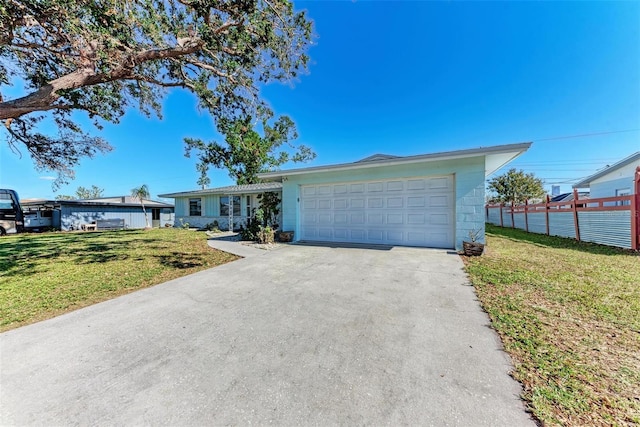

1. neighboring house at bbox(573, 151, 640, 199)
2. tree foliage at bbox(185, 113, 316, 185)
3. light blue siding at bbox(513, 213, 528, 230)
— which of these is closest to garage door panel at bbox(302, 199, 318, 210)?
light blue siding at bbox(513, 213, 528, 230)

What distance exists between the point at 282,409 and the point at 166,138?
80.8 ft

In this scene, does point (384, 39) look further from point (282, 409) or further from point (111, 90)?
point (282, 409)

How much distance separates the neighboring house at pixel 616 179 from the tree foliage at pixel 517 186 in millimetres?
8038

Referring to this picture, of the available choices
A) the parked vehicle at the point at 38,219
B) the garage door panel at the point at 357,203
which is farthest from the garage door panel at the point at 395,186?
the parked vehicle at the point at 38,219

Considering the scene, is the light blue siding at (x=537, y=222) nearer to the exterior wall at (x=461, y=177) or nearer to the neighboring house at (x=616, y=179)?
the neighboring house at (x=616, y=179)

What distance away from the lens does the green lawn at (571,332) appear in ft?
5.37

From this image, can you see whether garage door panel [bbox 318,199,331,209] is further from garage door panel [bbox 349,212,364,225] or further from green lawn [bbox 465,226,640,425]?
green lawn [bbox 465,226,640,425]

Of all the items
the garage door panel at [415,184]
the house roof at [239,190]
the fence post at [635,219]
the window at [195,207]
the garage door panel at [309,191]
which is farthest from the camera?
the window at [195,207]

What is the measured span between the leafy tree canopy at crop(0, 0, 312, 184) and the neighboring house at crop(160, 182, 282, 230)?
20.9 feet

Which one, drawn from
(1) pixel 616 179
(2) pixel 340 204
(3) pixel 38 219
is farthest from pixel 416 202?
(3) pixel 38 219

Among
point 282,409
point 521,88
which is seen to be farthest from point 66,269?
point 521,88

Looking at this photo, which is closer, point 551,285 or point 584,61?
point 551,285

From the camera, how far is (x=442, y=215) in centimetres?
745

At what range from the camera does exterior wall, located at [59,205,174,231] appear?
1816cm
